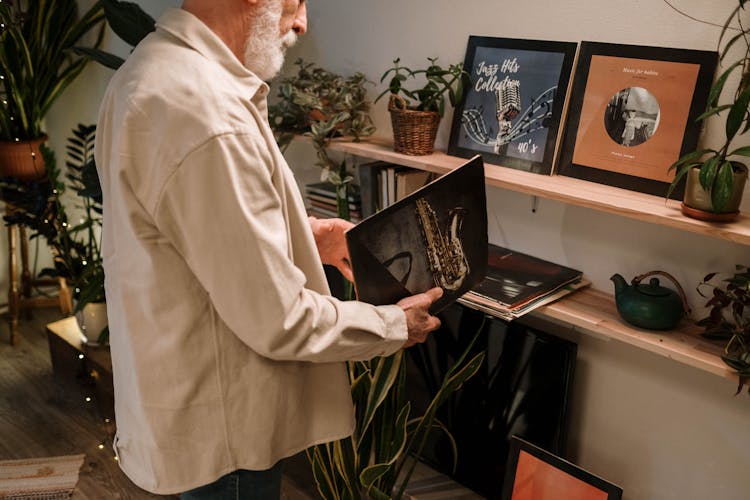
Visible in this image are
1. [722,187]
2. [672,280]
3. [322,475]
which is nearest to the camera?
[722,187]

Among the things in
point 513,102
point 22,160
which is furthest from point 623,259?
point 22,160

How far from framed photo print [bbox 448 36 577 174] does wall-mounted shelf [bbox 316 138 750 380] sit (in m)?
0.07

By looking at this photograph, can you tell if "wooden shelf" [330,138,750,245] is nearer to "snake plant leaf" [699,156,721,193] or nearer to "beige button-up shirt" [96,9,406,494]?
"snake plant leaf" [699,156,721,193]

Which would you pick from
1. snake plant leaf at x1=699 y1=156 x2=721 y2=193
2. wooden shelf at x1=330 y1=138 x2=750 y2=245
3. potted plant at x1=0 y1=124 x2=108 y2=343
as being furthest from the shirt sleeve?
potted plant at x1=0 y1=124 x2=108 y2=343

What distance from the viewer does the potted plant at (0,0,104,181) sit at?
3189 millimetres

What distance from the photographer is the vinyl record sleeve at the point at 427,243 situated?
51.6 inches

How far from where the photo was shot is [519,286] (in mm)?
1808

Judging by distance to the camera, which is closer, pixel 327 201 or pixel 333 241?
pixel 333 241

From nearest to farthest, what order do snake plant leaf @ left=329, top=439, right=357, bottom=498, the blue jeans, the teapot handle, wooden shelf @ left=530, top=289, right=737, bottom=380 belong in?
the blue jeans
wooden shelf @ left=530, top=289, right=737, bottom=380
the teapot handle
snake plant leaf @ left=329, top=439, right=357, bottom=498

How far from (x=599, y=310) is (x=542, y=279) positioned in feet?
0.56

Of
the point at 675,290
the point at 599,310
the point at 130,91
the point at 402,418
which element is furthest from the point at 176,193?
the point at 675,290

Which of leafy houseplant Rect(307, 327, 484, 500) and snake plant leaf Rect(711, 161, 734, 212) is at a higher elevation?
snake plant leaf Rect(711, 161, 734, 212)

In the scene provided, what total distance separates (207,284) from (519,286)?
0.98 metres

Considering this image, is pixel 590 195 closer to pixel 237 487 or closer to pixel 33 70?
pixel 237 487
